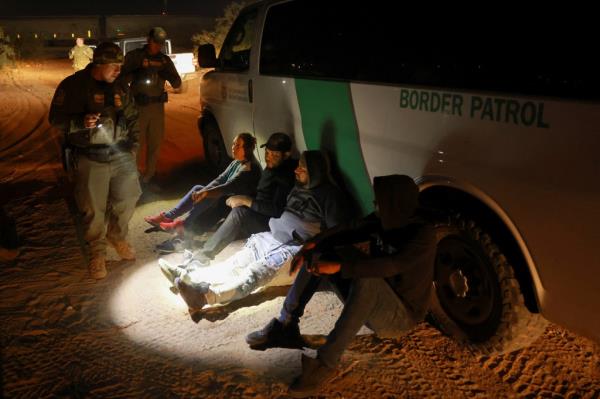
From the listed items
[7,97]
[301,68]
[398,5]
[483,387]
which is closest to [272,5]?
[301,68]

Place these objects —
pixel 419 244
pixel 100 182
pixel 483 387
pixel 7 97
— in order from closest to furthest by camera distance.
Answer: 1. pixel 419 244
2. pixel 483 387
3. pixel 100 182
4. pixel 7 97

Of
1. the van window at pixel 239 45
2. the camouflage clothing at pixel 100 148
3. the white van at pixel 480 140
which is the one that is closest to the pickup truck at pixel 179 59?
the van window at pixel 239 45

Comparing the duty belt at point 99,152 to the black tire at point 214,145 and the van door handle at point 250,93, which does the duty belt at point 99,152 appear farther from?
the black tire at point 214,145

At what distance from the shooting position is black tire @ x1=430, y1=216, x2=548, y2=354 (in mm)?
2992

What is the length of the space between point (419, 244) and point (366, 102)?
127cm

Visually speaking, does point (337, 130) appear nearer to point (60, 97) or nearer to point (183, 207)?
point (183, 207)

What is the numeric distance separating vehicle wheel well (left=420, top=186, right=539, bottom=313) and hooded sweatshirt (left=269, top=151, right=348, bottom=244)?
2.48ft

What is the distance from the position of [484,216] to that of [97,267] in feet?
9.67

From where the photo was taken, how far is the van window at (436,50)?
8.17ft

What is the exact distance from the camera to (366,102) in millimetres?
3701

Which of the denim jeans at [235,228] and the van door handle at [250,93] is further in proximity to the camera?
the van door handle at [250,93]

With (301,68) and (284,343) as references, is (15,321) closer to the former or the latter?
(284,343)

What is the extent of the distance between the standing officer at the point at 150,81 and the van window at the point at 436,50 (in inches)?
74.4

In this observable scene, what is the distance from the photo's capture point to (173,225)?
514 cm
